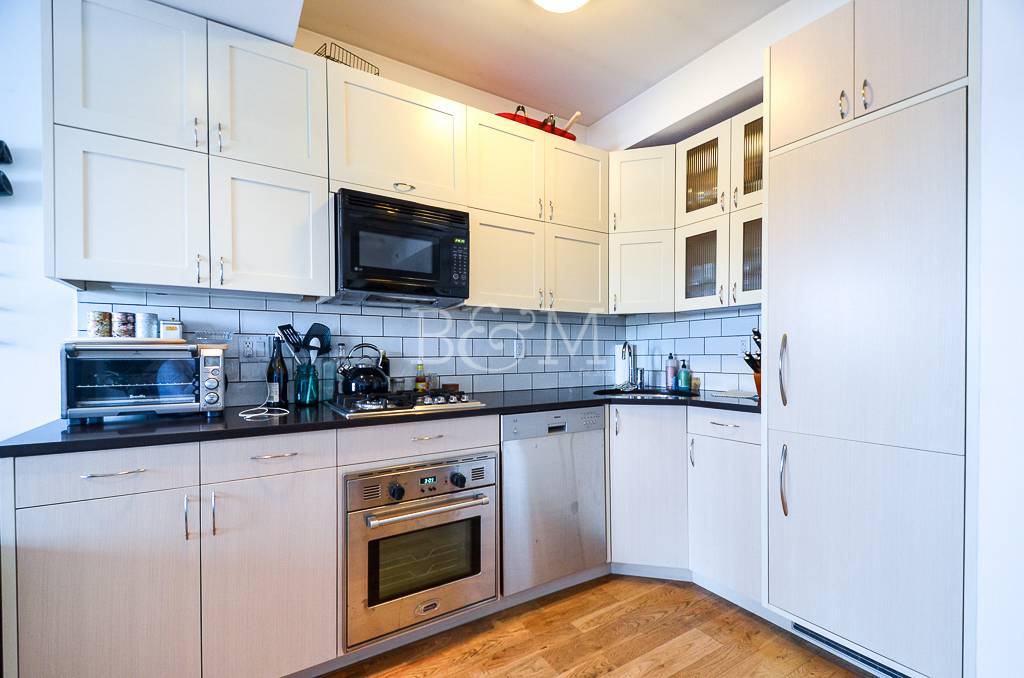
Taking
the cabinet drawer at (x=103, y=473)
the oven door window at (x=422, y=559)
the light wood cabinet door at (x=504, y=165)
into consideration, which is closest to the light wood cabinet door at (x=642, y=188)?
the light wood cabinet door at (x=504, y=165)

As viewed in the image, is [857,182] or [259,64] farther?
[259,64]

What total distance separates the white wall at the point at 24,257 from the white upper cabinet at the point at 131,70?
33 cm

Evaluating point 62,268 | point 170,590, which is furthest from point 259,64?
point 170,590

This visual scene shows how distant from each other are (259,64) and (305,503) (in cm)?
175

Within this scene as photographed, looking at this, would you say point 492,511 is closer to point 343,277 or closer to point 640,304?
point 343,277

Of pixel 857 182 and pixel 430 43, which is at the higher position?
pixel 430 43

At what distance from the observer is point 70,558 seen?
1300mm

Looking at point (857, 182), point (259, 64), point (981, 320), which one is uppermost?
point (259, 64)

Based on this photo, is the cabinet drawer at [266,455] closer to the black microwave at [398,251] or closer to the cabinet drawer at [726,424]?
the black microwave at [398,251]

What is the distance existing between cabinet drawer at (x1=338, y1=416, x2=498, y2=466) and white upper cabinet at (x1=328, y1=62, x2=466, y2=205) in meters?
1.10

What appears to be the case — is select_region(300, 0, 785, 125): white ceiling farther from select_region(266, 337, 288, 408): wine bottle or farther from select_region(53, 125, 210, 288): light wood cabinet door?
select_region(266, 337, 288, 408): wine bottle

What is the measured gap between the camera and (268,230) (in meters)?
1.86

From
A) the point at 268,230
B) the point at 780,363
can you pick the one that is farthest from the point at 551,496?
the point at 268,230

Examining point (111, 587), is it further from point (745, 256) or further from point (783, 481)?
point (745, 256)
